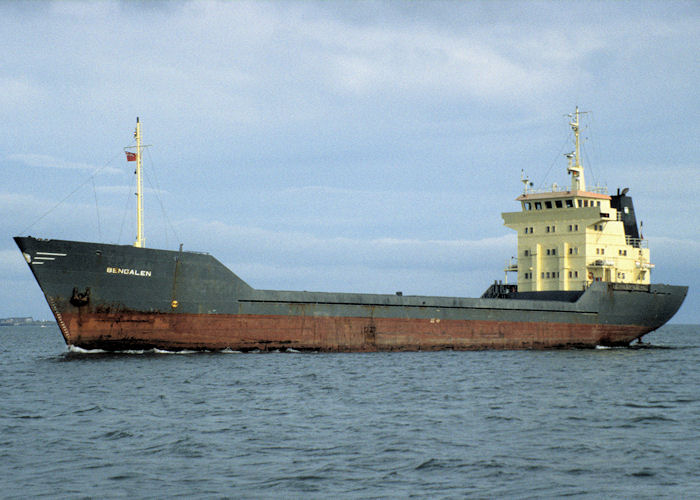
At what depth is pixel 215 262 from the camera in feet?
96.6

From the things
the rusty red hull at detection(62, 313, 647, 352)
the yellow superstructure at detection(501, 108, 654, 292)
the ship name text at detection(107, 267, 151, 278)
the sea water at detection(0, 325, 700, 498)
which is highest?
the yellow superstructure at detection(501, 108, 654, 292)

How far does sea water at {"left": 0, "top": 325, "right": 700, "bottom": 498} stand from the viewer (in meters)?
11.2

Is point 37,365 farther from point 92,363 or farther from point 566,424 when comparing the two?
point 566,424

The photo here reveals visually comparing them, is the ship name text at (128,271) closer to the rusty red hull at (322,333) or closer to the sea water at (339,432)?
the rusty red hull at (322,333)

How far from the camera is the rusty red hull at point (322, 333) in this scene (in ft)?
91.5

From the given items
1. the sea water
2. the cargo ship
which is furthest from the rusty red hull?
the sea water

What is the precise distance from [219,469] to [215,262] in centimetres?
1800

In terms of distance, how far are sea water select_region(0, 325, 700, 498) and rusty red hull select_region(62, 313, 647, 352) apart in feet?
5.99

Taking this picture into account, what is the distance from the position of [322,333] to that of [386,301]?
351 cm

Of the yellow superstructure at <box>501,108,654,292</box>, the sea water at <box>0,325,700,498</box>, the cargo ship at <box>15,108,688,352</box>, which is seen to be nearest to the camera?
the sea water at <box>0,325,700,498</box>

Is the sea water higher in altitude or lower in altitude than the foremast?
lower

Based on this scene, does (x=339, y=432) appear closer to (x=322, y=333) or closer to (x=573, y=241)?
(x=322, y=333)

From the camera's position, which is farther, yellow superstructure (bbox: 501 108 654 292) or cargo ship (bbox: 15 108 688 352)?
yellow superstructure (bbox: 501 108 654 292)

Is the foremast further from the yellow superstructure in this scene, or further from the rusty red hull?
the yellow superstructure
